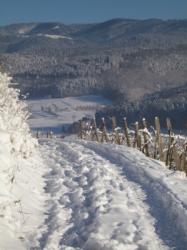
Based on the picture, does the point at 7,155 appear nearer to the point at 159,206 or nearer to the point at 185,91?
the point at 159,206

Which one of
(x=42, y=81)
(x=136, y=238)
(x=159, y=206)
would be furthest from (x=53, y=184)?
(x=42, y=81)

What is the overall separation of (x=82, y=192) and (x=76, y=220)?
5.48ft

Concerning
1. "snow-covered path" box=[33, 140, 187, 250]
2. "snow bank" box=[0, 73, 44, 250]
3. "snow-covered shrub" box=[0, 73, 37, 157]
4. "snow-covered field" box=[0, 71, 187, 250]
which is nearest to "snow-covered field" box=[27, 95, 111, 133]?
"snow-covered shrub" box=[0, 73, 37, 157]

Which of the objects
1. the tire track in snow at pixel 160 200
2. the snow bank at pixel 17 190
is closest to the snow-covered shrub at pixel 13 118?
the snow bank at pixel 17 190

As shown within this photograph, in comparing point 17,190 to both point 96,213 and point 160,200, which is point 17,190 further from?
point 160,200

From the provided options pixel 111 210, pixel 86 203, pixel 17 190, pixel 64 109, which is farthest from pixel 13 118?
pixel 64 109

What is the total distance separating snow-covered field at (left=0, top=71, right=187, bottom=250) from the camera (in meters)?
5.91

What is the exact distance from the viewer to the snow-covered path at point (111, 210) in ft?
19.5

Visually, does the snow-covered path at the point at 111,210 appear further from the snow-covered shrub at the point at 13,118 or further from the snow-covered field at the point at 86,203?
the snow-covered shrub at the point at 13,118

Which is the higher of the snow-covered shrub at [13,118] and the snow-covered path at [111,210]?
the snow-covered shrub at [13,118]

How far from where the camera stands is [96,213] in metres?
7.05

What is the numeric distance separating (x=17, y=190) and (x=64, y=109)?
146 meters

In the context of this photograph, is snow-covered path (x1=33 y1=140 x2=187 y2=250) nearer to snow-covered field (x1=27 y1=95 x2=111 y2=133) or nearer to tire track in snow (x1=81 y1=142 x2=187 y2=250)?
tire track in snow (x1=81 y1=142 x2=187 y2=250)

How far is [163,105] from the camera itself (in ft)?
378
